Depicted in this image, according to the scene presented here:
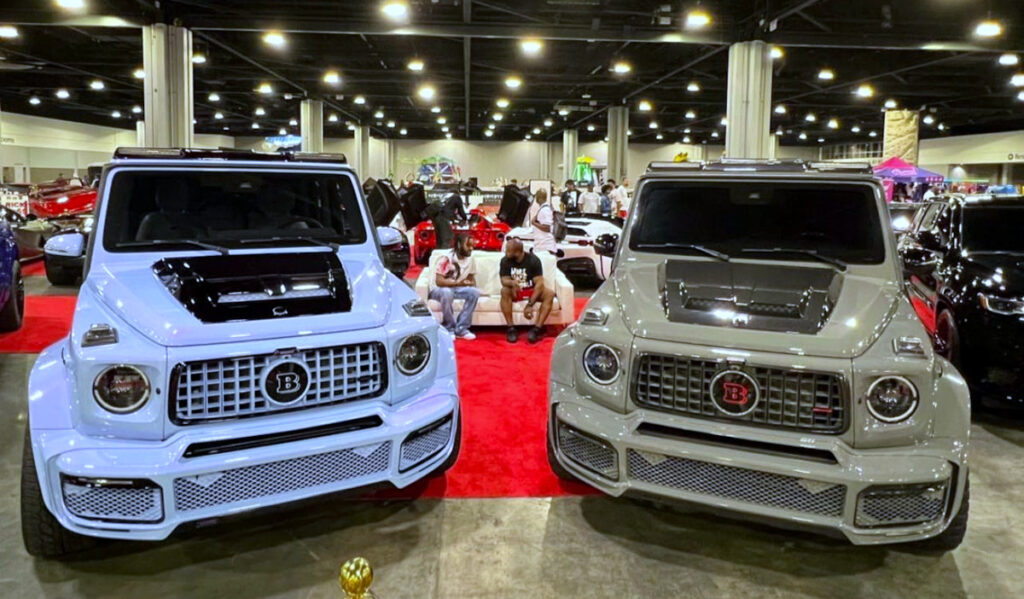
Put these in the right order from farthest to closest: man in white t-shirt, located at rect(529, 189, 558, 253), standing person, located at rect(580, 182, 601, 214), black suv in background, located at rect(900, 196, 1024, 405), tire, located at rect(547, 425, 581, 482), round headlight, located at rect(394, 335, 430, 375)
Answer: standing person, located at rect(580, 182, 601, 214)
man in white t-shirt, located at rect(529, 189, 558, 253)
black suv in background, located at rect(900, 196, 1024, 405)
tire, located at rect(547, 425, 581, 482)
round headlight, located at rect(394, 335, 430, 375)

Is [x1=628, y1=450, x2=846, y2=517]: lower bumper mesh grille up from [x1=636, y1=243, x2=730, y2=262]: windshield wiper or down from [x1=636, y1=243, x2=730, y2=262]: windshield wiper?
down

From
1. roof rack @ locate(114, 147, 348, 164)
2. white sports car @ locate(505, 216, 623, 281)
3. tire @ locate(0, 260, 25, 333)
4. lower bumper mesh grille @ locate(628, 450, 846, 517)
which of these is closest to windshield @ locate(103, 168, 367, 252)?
roof rack @ locate(114, 147, 348, 164)

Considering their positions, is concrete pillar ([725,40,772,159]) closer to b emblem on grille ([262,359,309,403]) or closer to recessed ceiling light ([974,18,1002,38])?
recessed ceiling light ([974,18,1002,38])

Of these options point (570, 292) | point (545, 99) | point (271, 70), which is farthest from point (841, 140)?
point (570, 292)

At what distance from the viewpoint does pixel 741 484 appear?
10.4 ft

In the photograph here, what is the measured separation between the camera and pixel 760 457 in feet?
10.3

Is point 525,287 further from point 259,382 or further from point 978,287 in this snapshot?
point 259,382

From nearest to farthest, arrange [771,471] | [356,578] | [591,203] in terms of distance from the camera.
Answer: [356,578]
[771,471]
[591,203]

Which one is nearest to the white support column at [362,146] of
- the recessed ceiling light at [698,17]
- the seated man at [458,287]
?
the recessed ceiling light at [698,17]

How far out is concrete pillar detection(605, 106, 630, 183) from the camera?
27109mm

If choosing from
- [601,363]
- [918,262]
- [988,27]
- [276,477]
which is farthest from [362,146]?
[276,477]

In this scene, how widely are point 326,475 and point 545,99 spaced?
977 inches

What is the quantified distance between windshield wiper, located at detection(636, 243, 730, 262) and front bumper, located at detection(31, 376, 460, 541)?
185cm

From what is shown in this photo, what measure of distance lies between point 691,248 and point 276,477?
2.57 m
